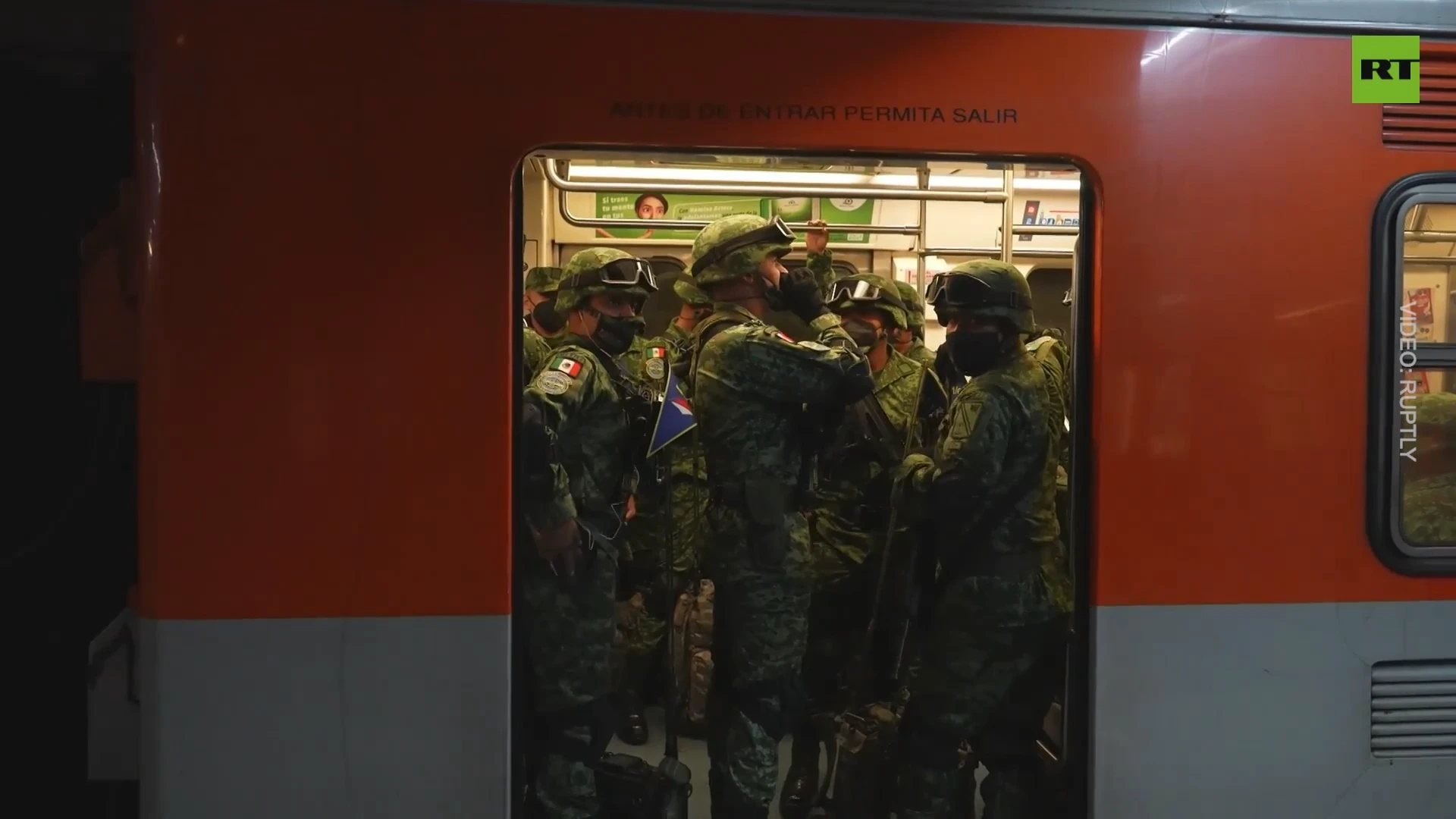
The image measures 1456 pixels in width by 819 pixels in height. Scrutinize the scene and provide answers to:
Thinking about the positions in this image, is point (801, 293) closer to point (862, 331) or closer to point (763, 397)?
point (763, 397)

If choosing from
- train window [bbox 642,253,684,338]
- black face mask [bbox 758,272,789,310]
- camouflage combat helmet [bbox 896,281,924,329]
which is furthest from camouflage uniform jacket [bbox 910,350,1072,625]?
train window [bbox 642,253,684,338]

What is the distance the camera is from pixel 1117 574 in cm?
224

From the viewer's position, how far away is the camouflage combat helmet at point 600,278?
10.3 ft

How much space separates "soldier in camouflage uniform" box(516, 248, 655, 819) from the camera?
2.67m

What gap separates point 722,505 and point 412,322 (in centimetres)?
132

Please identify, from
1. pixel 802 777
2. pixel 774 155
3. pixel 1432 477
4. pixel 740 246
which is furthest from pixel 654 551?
pixel 1432 477

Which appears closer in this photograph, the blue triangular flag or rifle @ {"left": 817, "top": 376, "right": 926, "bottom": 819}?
the blue triangular flag

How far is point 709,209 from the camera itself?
562 cm

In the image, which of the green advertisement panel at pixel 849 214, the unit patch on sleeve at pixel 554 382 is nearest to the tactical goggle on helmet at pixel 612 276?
the unit patch on sleeve at pixel 554 382

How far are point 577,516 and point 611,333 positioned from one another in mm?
630

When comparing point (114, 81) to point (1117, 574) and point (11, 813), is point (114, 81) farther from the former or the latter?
point (1117, 574)

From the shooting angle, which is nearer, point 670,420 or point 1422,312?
point 1422,312

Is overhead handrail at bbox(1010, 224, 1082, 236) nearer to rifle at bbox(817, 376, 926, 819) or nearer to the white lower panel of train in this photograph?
rifle at bbox(817, 376, 926, 819)

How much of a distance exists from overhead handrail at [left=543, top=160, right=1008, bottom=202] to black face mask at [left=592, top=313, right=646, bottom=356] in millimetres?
834
